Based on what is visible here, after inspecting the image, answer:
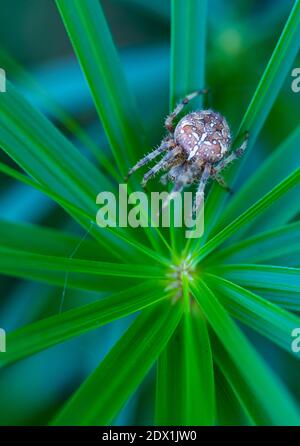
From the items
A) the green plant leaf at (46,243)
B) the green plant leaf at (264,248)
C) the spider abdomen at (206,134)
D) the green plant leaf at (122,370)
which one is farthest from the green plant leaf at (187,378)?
the spider abdomen at (206,134)

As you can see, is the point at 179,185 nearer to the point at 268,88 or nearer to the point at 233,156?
the point at 233,156

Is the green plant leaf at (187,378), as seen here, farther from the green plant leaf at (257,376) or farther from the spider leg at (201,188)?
the spider leg at (201,188)

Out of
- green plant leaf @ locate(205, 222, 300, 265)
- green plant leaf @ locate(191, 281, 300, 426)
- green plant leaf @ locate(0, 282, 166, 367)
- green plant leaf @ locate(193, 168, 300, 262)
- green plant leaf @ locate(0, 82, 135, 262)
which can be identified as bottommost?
green plant leaf @ locate(191, 281, 300, 426)

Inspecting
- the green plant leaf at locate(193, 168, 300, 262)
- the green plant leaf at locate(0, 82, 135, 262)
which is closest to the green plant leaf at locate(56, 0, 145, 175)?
the green plant leaf at locate(0, 82, 135, 262)

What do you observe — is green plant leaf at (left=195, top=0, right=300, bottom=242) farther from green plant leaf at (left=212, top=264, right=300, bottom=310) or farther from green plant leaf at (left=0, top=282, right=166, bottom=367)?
green plant leaf at (left=0, top=282, right=166, bottom=367)

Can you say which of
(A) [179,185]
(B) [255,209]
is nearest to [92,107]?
(A) [179,185]
